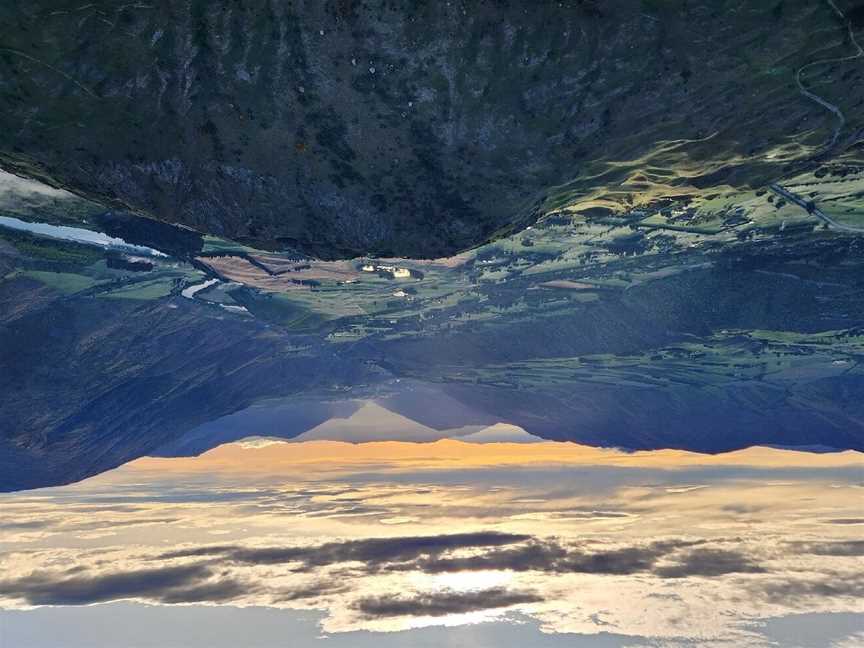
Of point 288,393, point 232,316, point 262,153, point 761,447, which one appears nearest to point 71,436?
point 288,393

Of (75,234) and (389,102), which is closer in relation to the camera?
(389,102)

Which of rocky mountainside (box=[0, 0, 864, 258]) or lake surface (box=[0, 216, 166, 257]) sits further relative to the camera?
lake surface (box=[0, 216, 166, 257])

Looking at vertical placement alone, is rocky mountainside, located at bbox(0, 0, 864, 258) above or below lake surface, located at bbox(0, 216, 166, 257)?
below

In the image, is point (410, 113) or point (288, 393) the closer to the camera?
point (410, 113)

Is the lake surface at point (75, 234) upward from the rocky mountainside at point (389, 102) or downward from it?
upward

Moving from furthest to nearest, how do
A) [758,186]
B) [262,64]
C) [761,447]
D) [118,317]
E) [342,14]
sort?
[761,447], [118,317], [758,186], [262,64], [342,14]

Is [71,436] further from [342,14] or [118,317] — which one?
[342,14]

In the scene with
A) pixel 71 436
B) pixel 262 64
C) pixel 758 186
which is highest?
pixel 758 186

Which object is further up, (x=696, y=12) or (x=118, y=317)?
(x=118, y=317)
